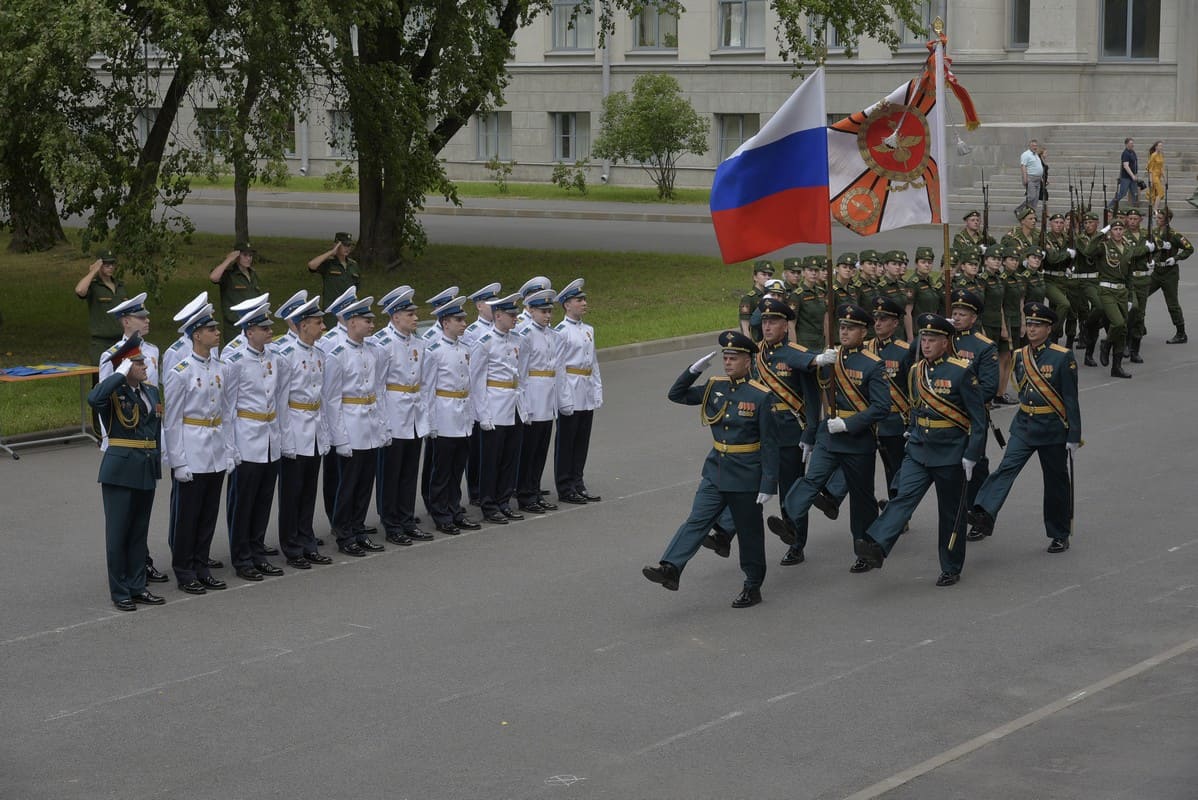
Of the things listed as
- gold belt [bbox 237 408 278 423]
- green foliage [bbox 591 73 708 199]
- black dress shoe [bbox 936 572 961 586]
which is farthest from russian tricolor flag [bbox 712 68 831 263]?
green foliage [bbox 591 73 708 199]

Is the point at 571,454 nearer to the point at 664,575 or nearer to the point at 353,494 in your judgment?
the point at 353,494

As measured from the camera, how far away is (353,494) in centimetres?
1195

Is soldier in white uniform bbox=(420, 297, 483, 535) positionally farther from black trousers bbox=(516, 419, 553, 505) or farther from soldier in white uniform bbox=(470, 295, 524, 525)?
black trousers bbox=(516, 419, 553, 505)

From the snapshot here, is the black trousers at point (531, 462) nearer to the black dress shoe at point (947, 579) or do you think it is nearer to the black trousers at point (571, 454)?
the black trousers at point (571, 454)

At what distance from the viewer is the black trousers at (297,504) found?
11547mm

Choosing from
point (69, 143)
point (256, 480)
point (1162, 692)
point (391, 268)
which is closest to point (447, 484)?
point (256, 480)

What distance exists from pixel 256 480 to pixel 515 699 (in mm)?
3339

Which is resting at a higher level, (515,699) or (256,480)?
(256,480)

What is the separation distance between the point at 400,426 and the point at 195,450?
1778mm

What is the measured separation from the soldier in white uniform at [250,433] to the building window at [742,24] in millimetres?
38353

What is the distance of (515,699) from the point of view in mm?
8734

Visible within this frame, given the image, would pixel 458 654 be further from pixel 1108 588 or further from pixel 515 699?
pixel 1108 588

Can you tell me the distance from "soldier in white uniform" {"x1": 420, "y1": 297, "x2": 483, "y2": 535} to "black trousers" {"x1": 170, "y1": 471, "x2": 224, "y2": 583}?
1.91m

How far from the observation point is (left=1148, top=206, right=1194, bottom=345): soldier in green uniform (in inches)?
818
